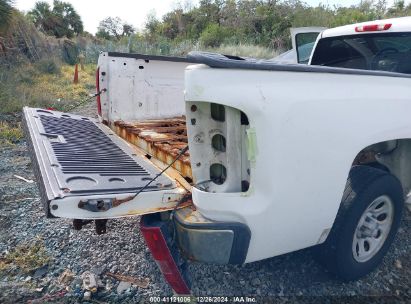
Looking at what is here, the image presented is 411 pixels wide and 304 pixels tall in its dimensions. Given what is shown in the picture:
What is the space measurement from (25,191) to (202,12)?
35.3m

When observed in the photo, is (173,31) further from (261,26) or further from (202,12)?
(261,26)

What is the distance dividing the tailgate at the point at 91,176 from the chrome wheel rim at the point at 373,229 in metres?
1.39

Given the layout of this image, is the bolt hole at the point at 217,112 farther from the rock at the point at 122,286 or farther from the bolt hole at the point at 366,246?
the bolt hole at the point at 366,246

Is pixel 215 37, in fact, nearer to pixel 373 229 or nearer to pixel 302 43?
pixel 302 43

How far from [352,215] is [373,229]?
0.42 m

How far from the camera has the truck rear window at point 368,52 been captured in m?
3.37

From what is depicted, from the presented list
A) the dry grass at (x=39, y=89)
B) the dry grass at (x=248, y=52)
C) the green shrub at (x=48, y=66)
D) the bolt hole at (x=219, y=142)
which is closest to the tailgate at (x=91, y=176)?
the bolt hole at (x=219, y=142)

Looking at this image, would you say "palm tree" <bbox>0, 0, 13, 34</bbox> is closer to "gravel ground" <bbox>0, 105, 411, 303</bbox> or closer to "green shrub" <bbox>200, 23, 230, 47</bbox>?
"gravel ground" <bbox>0, 105, 411, 303</bbox>

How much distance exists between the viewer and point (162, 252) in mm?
2031

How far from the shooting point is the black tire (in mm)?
2406

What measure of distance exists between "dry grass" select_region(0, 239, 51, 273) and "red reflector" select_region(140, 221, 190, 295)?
1349mm

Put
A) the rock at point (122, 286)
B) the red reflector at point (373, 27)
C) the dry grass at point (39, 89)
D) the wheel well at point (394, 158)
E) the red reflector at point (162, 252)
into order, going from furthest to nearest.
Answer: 1. the dry grass at point (39, 89)
2. the red reflector at point (373, 27)
3. the wheel well at point (394, 158)
4. the rock at point (122, 286)
5. the red reflector at point (162, 252)

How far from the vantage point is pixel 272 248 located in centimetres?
212

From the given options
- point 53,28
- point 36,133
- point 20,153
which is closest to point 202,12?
point 53,28
